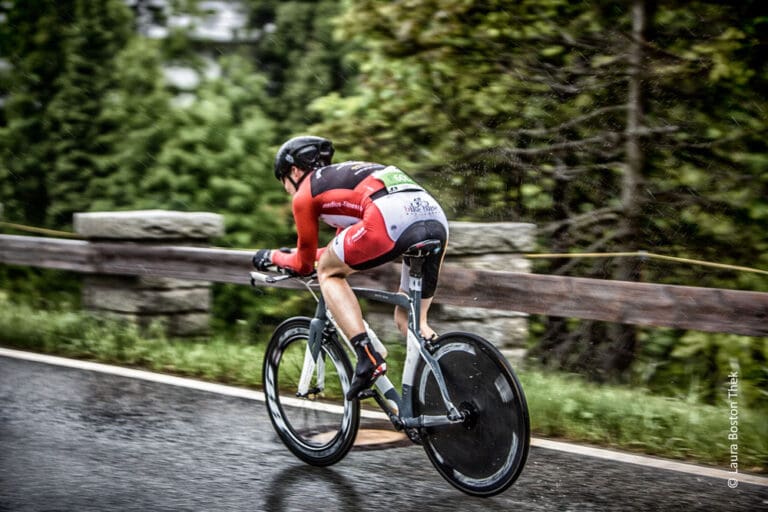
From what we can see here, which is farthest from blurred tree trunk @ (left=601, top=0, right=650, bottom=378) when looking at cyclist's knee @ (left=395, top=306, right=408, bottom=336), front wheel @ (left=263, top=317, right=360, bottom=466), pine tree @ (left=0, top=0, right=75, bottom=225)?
pine tree @ (left=0, top=0, right=75, bottom=225)

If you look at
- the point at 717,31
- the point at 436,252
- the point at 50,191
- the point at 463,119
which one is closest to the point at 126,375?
the point at 436,252

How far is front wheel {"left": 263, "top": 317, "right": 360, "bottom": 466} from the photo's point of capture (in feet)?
17.7

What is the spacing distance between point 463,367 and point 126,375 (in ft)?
Result: 11.9

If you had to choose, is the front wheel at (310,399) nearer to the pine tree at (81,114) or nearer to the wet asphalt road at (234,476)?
the wet asphalt road at (234,476)

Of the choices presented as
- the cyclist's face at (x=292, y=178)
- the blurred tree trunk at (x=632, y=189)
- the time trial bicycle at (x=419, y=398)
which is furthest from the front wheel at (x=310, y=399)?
the blurred tree trunk at (x=632, y=189)

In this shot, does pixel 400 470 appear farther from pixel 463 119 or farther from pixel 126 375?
pixel 463 119

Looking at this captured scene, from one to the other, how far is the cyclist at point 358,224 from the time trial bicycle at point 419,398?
0.10m

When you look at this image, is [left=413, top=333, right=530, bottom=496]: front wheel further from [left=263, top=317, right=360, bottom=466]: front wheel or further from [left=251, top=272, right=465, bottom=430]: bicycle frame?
[left=263, top=317, right=360, bottom=466]: front wheel

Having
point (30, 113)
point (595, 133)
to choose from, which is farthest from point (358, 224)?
point (30, 113)

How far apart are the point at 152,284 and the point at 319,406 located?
386 centimetres

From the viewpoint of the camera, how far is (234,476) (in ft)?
17.0

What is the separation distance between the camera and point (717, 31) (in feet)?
29.9

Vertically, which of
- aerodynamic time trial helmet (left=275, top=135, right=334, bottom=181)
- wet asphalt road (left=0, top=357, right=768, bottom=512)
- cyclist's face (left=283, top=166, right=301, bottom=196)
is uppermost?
aerodynamic time trial helmet (left=275, top=135, right=334, bottom=181)

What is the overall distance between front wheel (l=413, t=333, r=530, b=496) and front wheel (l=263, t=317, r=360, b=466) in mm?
471
